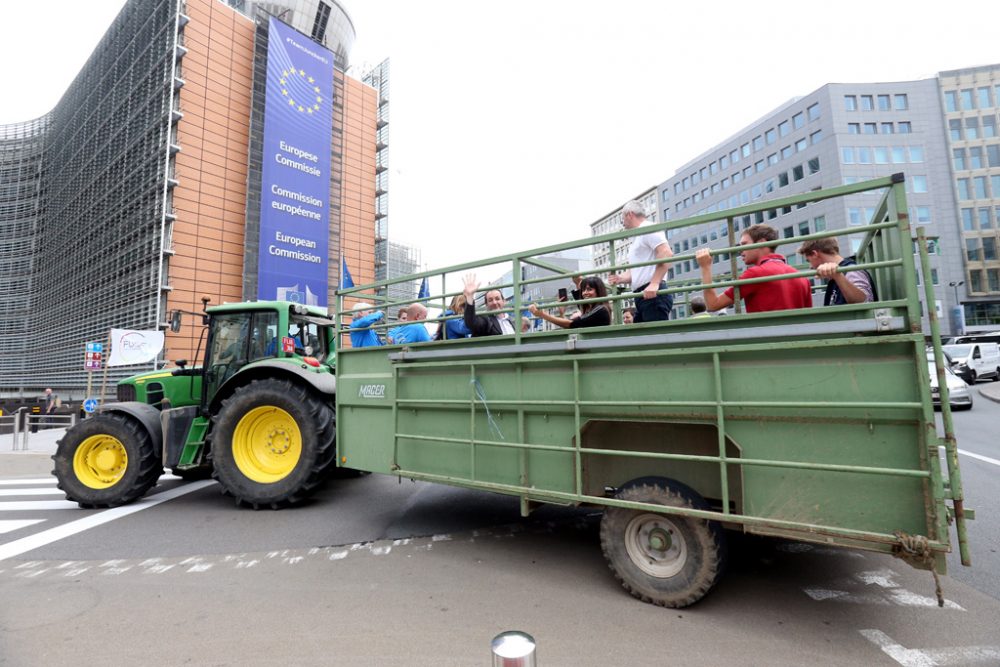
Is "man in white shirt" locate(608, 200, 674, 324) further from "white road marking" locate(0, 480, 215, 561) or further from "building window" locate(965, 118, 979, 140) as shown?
"building window" locate(965, 118, 979, 140)

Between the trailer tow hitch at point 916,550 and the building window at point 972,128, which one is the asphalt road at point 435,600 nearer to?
the trailer tow hitch at point 916,550

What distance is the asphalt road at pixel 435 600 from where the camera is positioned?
261 centimetres

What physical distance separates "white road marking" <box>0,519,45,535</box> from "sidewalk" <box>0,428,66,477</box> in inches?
170

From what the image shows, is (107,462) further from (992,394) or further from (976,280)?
(976,280)

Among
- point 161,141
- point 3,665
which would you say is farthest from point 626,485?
point 161,141

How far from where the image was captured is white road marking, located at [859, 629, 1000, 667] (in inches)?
96.1

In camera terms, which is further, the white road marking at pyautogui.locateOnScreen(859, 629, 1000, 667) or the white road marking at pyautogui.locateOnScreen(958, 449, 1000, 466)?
the white road marking at pyautogui.locateOnScreen(958, 449, 1000, 466)

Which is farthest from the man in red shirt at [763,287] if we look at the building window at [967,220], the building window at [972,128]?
the building window at [972,128]

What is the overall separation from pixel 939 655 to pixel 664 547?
144 cm

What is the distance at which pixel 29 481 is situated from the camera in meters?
8.09

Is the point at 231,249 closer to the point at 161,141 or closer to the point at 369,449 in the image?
the point at 161,141

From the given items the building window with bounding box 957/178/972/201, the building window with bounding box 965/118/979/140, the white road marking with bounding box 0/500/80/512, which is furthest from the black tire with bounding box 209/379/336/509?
the building window with bounding box 965/118/979/140

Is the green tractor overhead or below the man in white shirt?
below

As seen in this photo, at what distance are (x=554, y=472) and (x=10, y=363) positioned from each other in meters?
43.6
